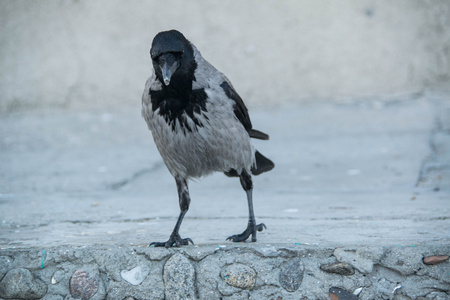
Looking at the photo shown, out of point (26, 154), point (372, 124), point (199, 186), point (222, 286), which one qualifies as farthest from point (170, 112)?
point (372, 124)

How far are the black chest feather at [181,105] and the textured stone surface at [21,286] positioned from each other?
94 cm

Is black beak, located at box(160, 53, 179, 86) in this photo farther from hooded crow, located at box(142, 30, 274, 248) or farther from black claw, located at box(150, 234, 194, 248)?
black claw, located at box(150, 234, 194, 248)

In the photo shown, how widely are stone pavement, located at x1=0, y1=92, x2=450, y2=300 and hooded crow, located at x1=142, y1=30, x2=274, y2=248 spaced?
0.79 feet

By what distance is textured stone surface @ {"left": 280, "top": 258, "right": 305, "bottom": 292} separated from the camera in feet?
8.89

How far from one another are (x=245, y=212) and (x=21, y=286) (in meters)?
1.59

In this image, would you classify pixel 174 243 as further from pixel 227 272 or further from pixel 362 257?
pixel 362 257

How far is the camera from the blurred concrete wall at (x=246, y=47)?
25.4 ft

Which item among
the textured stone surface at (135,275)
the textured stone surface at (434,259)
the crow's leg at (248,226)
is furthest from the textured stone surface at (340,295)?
the textured stone surface at (135,275)

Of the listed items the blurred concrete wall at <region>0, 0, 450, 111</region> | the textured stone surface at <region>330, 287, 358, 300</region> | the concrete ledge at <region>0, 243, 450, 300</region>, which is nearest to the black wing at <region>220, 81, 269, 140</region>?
the concrete ledge at <region>0, 243, 450, 300</region>

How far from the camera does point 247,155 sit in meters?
3.17

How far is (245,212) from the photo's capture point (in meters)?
3.94

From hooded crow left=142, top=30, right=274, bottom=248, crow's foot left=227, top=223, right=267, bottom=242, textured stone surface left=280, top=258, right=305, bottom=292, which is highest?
hooded crow left=142, top=30, right=274, bottom=248

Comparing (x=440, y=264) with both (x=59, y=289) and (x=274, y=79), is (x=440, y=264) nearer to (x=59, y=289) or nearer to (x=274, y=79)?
(x=59, y=289)

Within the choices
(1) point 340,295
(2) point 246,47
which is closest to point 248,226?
(1) point 340,295
